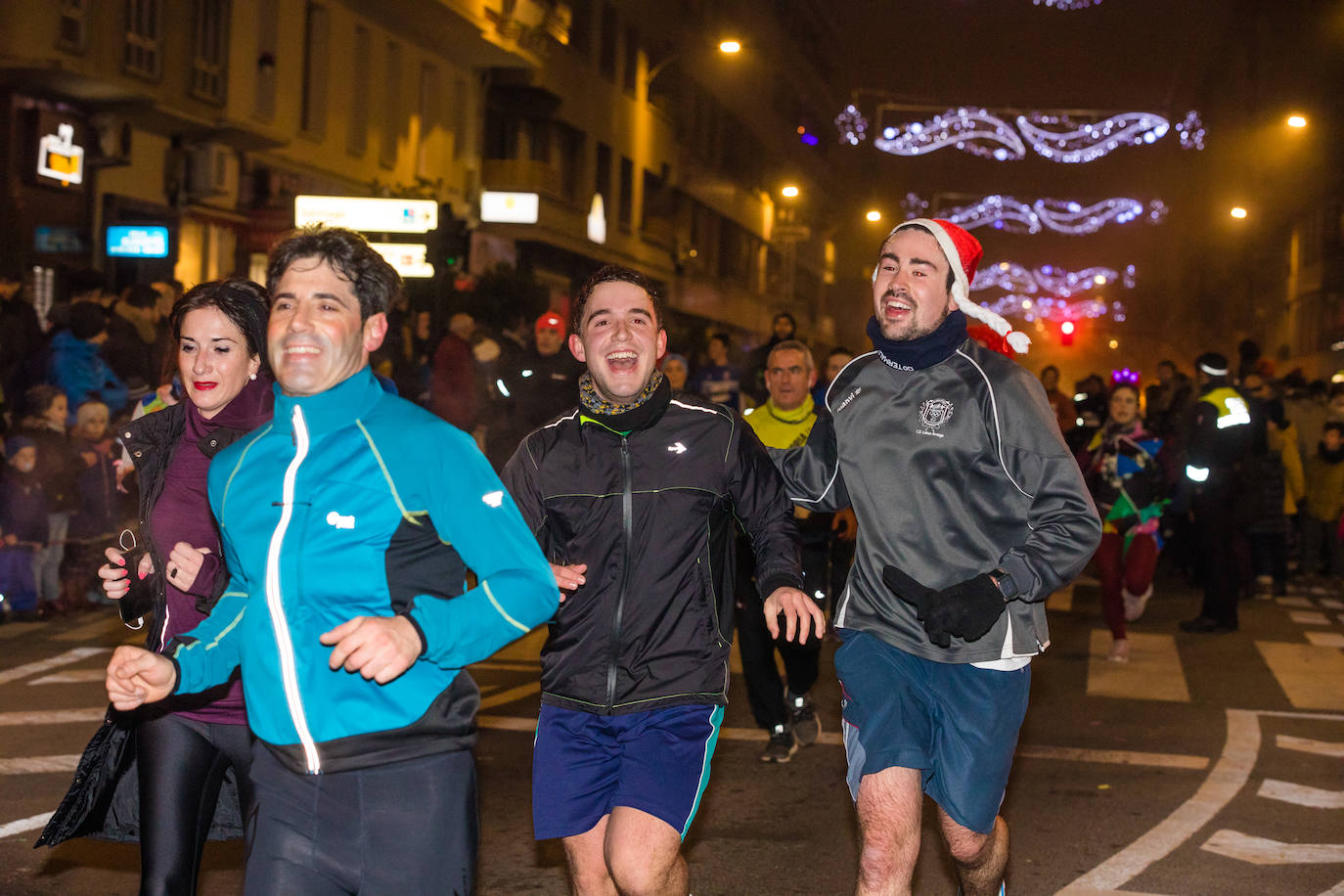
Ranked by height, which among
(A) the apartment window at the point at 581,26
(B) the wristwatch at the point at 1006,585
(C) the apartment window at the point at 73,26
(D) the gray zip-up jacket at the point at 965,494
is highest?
(A) the apartment window at the point at 581,26

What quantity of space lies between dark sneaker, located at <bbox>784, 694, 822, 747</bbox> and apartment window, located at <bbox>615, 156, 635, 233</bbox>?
112 ft

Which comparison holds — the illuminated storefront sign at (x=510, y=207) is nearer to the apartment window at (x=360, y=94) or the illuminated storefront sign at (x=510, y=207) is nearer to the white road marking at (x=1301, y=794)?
the apartment window at (x=360, y=94)

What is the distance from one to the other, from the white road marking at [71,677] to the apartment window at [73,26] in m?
11.7

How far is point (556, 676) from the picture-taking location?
4.35 meters

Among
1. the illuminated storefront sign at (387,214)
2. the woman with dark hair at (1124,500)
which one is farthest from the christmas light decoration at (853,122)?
the woman with dark hair at (1124,500)

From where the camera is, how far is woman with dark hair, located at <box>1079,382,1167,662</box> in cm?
1112

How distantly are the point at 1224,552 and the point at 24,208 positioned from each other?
14.6 m

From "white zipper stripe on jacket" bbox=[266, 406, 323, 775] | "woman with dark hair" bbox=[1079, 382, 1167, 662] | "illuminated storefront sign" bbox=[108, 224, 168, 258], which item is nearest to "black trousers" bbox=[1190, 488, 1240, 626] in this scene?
"woman with dark hair" bbox=[1079, 382, 1167, 662]

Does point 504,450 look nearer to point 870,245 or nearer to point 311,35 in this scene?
point 311,35

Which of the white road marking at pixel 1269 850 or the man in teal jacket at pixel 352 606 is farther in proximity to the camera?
the white road marking at pixel 1269 850

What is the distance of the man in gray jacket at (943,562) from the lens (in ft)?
14.1

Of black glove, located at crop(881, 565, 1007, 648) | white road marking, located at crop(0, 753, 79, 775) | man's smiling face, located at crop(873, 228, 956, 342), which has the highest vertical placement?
man's smiling face, located at crop(873, 228, 956, 342)

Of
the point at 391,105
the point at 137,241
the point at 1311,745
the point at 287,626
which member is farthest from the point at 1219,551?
the point at 391,105

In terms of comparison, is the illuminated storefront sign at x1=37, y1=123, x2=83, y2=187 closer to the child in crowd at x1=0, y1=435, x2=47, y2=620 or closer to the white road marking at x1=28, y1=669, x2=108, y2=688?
the child in crowd at x1=0, y1=435, x2=47, y2=620
